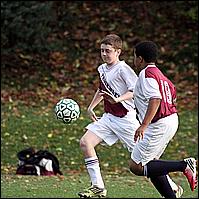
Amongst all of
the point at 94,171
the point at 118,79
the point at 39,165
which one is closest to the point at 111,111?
the point at 118,79

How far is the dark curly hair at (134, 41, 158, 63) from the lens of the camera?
31.7ft

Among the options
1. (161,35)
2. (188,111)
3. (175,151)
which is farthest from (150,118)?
(161,35)

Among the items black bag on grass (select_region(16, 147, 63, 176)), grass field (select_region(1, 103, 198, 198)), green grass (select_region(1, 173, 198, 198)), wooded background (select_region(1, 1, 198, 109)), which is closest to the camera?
green grass (select_region(1, 173, 198, 198))

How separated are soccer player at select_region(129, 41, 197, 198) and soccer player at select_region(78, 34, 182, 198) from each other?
50cm

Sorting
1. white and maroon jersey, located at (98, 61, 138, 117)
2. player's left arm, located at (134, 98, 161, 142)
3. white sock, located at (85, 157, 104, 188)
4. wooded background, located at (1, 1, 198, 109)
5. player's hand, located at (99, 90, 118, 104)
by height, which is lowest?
white sock, located at (85, 157, 104, 188)

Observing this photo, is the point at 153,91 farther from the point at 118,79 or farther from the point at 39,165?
the point at 39,165

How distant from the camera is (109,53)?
10.2 meters

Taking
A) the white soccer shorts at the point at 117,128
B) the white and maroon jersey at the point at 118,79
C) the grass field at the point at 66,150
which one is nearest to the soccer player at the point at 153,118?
the white and maroon jersey at the point at 118,79

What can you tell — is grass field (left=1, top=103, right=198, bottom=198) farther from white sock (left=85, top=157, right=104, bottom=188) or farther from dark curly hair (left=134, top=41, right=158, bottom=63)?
dark curly hair (left=134, top=41, right=158, bottom=63)

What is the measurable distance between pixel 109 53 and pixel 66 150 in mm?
9353

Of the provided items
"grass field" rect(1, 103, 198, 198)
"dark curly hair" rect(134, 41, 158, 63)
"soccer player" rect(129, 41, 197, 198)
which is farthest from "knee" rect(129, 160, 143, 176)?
"grass field" rect(1, 103, 198, 198)

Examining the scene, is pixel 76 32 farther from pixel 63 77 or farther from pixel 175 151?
pixel 175 151

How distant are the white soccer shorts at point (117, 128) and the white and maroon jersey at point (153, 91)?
808 mm

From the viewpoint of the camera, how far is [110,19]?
28312mm
